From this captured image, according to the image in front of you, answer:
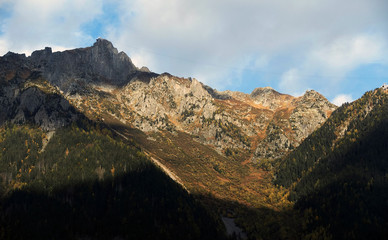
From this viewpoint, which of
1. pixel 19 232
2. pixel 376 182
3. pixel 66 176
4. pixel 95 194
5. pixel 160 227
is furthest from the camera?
pixel 376 182

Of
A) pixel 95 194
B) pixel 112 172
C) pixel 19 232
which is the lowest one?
pixel 19 232

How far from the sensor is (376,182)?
6762 inches

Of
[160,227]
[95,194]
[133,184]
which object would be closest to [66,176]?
[95,194]

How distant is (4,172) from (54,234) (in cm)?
7126

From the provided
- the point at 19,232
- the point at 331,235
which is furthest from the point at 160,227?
the point at 331,235

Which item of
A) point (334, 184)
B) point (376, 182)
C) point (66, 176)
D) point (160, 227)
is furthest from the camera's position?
point (334, 184)

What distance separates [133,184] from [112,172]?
56.6ft

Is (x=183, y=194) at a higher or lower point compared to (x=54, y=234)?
higher

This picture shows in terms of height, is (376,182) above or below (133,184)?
above

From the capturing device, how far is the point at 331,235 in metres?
136

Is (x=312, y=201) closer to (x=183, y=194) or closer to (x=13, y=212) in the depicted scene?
(x=183, y=194)

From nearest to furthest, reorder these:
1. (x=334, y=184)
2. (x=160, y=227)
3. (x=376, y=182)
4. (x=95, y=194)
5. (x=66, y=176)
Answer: (x=160, y=227), (x=95, y=194), (x=66, y=176), (x=376, y=182), (x=334, y=184)

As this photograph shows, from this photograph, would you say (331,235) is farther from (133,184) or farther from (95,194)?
(95,194)

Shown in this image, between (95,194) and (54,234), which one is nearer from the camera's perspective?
(54,234)
